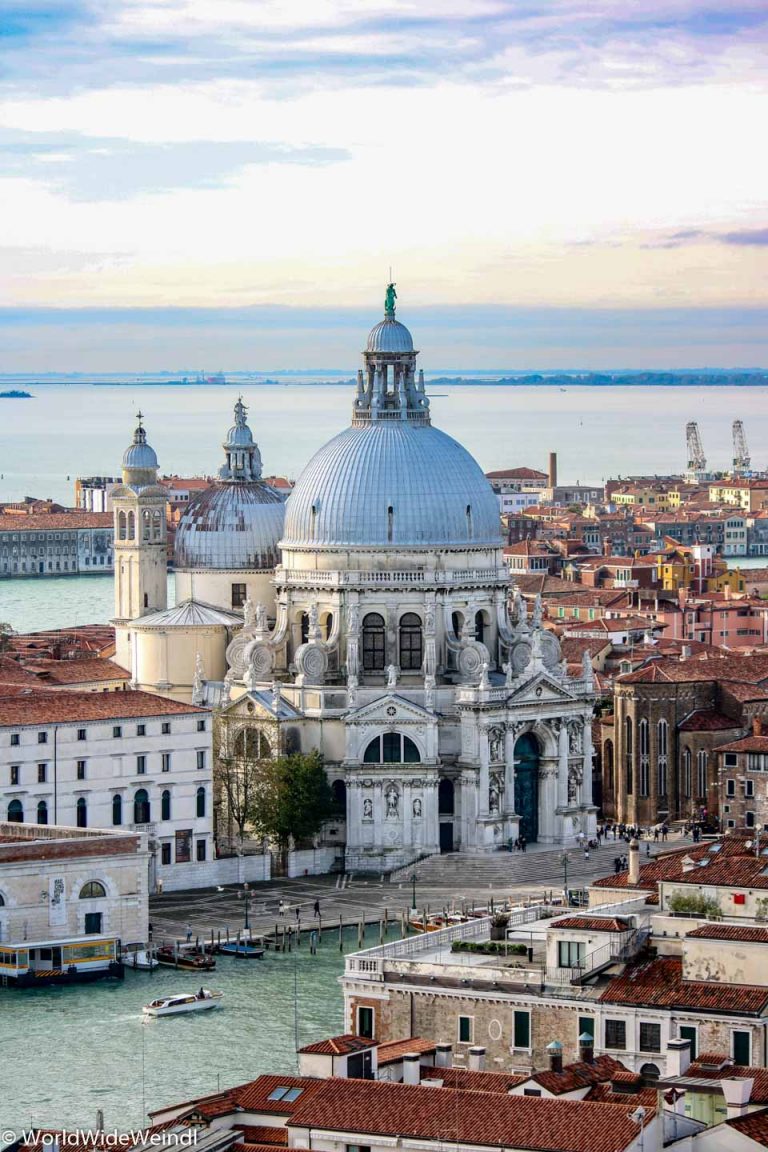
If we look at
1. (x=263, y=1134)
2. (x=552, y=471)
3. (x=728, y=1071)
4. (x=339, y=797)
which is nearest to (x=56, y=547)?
(x=552, y=471)

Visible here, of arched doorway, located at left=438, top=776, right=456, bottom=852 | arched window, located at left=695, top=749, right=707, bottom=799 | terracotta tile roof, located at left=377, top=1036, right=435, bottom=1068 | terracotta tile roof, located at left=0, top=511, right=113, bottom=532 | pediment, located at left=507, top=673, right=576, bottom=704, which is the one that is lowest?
terracotta tile roof, located at left=377, top=1036, right=435, bottom=1068

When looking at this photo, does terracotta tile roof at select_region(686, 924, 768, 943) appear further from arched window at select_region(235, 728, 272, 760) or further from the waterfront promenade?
arched window at select_region(235, 728, 272, 760)

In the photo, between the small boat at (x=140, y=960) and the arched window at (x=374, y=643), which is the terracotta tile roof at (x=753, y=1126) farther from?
the arched window at (x=374, y=643)

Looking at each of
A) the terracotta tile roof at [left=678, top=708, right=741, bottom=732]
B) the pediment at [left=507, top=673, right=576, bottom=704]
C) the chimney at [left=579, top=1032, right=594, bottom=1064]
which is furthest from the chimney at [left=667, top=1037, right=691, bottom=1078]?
the terracotta tile roof at [left=678, top=708, right=741, bottom=732]

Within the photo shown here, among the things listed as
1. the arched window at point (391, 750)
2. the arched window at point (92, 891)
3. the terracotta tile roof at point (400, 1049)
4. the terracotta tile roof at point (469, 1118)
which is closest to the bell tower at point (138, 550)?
the arched window at point (391, 750)

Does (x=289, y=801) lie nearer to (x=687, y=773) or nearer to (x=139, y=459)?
(x=687, y=773)

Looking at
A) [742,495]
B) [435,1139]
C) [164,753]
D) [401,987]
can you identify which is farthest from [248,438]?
[742,495]
